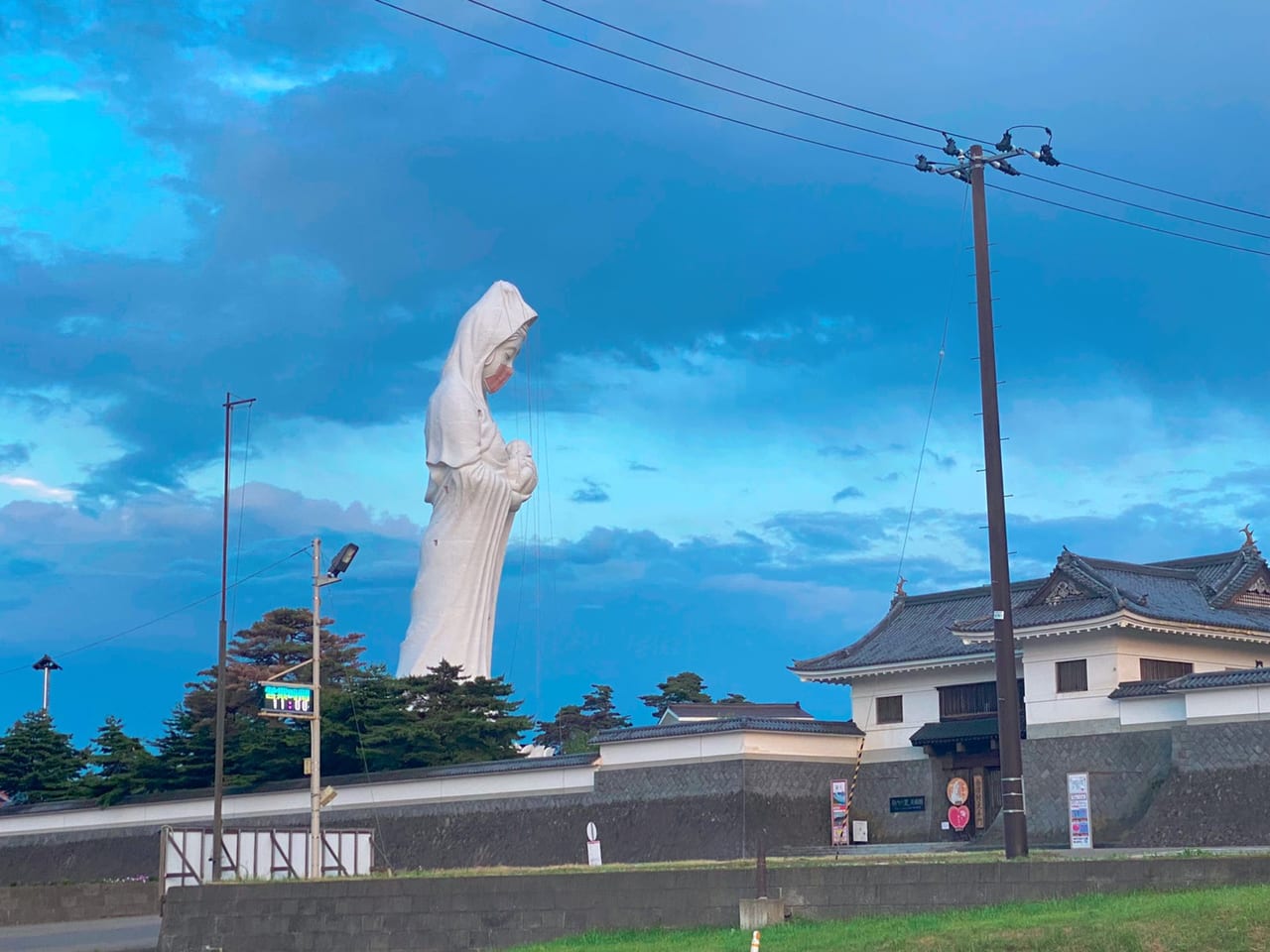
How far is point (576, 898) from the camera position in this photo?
70.3ft

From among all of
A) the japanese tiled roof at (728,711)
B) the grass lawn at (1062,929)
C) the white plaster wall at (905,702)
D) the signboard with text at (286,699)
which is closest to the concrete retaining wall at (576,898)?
the grass lawn at (1062,929)

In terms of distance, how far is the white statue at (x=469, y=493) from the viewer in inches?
1673

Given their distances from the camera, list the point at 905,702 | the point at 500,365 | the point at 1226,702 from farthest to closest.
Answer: the point at 500,365
the point at 905,702
the point at 1226,702

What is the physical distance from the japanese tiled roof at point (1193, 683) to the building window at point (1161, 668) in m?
0.47

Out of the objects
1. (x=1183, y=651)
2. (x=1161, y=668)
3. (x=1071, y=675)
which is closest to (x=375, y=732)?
(x=1071, y=675)

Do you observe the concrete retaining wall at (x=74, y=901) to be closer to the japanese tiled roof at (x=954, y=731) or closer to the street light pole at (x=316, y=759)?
the street light pole at (x=316, y=759)

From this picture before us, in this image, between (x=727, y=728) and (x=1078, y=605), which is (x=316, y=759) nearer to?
(x=727, y=728)

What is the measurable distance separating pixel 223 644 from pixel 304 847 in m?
4.54

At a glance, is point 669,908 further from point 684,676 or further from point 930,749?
point 684,676

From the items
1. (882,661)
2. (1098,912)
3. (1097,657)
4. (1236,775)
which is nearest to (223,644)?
(882,661)

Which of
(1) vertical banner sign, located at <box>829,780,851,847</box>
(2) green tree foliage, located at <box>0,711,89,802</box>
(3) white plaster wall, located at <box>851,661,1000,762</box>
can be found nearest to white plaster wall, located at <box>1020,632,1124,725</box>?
(3) white plaster wall, located at <box>851,661,1000,762</box>

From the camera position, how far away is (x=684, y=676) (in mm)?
63031

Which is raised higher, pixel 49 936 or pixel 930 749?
pixel 930 749

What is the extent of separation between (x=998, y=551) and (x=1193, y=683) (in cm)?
927
